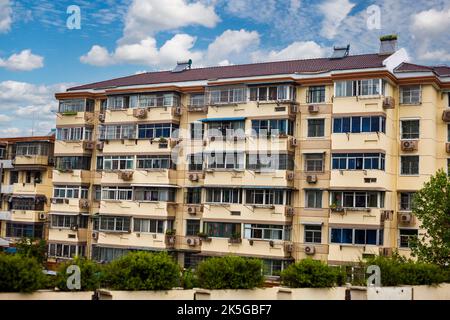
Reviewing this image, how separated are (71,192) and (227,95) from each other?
11.2m

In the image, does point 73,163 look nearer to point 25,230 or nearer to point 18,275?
point 25,230

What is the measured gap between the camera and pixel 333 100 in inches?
1113

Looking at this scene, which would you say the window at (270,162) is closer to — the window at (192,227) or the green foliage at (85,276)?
the window at (192,227)

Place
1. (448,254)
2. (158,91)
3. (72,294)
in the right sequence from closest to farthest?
1. (72,294)
2. (448,254)
3. (158,91)

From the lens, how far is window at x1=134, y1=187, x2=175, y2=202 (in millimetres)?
32094

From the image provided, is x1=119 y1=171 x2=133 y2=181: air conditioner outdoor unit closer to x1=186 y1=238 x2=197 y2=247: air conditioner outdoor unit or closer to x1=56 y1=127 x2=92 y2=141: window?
x1=56 y1=127 x2=92 y2=141: window

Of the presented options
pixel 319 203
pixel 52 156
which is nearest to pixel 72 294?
pixel 319 203

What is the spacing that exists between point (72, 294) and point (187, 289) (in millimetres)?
3496

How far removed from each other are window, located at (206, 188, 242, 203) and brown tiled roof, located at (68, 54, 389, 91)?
5.96 meters

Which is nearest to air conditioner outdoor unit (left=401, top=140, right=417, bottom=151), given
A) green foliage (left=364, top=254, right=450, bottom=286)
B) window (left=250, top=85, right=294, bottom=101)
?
window (left=250, top=85, right=294, bottom=101)

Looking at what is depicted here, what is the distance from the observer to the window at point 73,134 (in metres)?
35.5

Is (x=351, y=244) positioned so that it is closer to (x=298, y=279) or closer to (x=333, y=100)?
(x=333, y=100)

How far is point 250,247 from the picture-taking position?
29.2m

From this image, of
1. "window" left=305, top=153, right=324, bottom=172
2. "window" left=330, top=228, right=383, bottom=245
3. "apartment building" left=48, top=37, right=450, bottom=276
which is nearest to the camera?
"window" left=330, top=228, right=383, bottom=245
